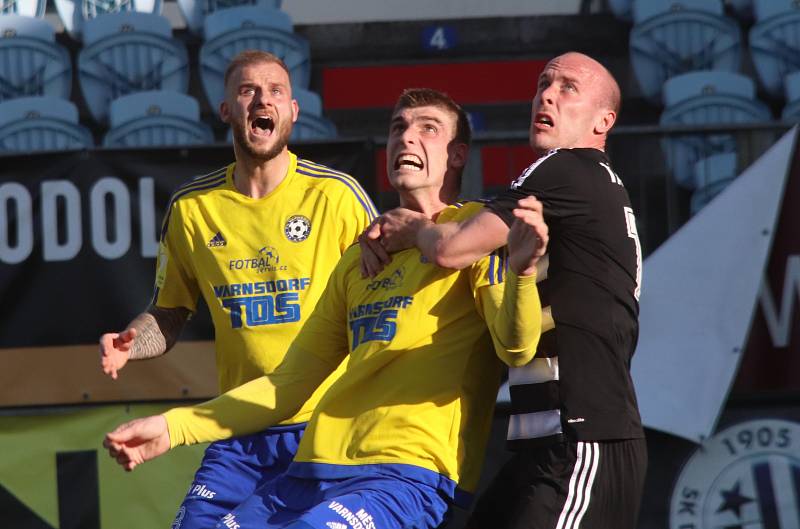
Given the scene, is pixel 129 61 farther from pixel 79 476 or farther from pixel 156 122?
pixel 79 476

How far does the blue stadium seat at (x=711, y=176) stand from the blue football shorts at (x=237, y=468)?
2543mm

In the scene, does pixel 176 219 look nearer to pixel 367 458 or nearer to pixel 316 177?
pixel 316 177

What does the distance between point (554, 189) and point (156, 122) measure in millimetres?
5974

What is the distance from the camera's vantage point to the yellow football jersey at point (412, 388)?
3375 millimetres

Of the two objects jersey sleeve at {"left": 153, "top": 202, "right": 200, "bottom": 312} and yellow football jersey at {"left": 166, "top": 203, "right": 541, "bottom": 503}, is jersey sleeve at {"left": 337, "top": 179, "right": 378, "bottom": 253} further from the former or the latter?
yellow football jersey at {"left": 166, "top": 203, "right": 541, "bottom": 503}

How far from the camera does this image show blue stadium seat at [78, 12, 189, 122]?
9.66 meters

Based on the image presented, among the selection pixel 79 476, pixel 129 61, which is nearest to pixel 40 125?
pixel 129 61

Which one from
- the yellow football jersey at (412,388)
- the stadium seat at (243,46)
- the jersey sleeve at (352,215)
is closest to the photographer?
the yellow football jersey at (412,388)

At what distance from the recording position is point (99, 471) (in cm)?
602

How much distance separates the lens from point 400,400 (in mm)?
3398

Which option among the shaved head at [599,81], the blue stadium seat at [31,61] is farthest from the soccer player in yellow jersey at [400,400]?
the blue stadium seat at [31,61]

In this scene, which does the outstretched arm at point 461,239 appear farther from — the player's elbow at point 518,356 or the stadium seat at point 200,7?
the stadium seat at point 200,7

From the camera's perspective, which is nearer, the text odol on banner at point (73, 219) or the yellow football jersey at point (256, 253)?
the yellow football jersey at point (256, 253)

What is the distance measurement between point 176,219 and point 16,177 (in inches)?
68.5
